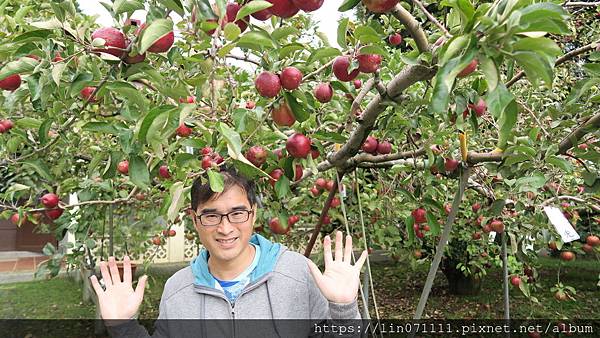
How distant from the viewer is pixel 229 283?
145 centimetres

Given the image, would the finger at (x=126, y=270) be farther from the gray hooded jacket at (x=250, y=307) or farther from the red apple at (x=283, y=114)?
the red apple at (x=283, y=114)

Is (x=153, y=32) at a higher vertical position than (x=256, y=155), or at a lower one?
higher

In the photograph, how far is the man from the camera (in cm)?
136

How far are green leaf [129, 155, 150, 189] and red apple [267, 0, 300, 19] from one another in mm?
503

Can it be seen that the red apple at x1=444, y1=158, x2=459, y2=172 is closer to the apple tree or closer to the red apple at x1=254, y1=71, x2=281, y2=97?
the apple tree

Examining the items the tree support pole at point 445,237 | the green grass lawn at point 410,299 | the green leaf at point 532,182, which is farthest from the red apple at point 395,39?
the green grass lawn at point 410,299

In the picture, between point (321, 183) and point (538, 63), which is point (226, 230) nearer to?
point (538, 63)

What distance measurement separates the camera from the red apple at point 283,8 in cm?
95

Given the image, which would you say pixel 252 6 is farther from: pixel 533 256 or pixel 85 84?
pixel 533 256

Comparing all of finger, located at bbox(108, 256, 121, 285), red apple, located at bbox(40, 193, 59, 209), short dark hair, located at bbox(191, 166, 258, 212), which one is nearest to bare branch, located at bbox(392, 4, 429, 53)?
short dark hair, located at bbox(191, 166, 258, 212)

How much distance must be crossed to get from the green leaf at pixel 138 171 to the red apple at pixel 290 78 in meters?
0.41

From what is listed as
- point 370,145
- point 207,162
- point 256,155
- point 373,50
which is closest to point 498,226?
point 370,145

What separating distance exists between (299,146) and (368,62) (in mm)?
394

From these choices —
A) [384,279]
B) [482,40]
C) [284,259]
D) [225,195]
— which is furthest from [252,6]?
[384,279]
